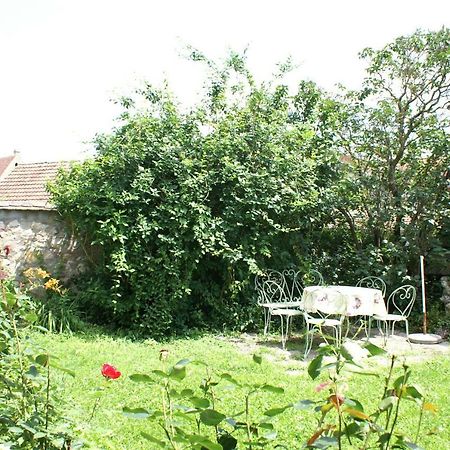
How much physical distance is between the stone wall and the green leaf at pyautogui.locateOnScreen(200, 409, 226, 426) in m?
6.28

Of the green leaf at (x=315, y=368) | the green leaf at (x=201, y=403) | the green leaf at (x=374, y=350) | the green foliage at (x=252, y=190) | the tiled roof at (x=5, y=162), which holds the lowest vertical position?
the green leaf at (x=201, y=403)

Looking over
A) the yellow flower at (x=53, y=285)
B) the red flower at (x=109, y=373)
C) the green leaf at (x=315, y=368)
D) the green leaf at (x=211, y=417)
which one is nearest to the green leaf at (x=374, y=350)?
the green leaf at (x=315, y=368)

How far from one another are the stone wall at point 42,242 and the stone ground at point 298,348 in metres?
2.47

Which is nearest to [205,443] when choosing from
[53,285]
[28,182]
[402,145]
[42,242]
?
[53,285]

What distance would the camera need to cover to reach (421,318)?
25.1 feet

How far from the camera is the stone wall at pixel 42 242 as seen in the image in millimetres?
7056

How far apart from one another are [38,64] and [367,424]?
6.05m

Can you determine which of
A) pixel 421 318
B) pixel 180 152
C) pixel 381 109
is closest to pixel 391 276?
pixel 421 318

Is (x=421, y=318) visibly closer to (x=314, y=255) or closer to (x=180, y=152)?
(x=314, y=255)

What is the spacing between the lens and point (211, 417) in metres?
1.18

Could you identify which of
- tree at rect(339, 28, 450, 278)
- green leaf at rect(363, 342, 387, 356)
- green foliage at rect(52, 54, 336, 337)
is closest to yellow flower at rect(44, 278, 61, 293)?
green foliage at rect(52, 54, 336, 337)

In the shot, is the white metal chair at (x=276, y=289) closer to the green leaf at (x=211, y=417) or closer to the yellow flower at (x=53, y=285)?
the yellow flower at (x=53, y=285)

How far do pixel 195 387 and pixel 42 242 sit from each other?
3961 mm

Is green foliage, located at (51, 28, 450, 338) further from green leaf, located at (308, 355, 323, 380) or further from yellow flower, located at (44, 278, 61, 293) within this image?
green leaf, located at (308, 355, 323, 380)
